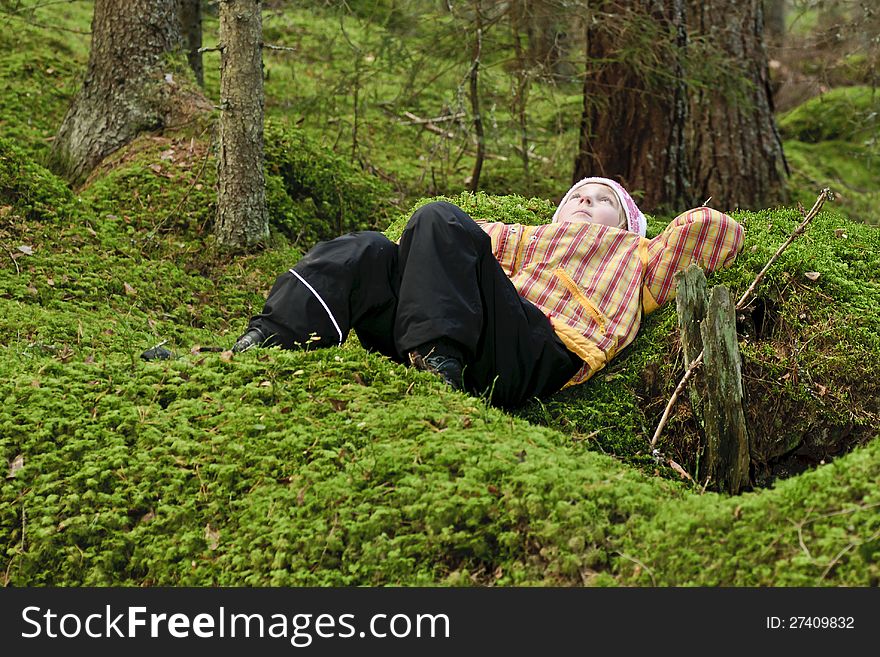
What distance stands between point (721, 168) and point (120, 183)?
16.9 ft

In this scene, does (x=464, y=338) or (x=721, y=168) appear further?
(x=721, y=168)

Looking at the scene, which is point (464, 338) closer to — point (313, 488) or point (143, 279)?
point (313, 488)

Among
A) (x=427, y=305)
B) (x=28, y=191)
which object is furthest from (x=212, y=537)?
(x=28, y=191)

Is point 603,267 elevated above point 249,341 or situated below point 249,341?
above

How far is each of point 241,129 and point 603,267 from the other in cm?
302

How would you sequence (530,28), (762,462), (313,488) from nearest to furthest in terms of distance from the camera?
(313,488) → (762,462) → (530,28)

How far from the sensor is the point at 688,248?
4.73m

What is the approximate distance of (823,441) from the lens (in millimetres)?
4465

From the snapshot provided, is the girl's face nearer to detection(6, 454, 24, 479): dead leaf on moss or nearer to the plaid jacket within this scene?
the plaid jacket

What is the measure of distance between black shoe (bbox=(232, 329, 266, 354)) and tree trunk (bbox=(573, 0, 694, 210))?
4.67 meters

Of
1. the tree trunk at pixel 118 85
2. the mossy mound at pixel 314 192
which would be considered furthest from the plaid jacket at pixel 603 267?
the tree trunk at pixel 118 85

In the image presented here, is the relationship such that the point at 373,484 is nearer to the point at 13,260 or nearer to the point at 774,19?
the point at 13,260
